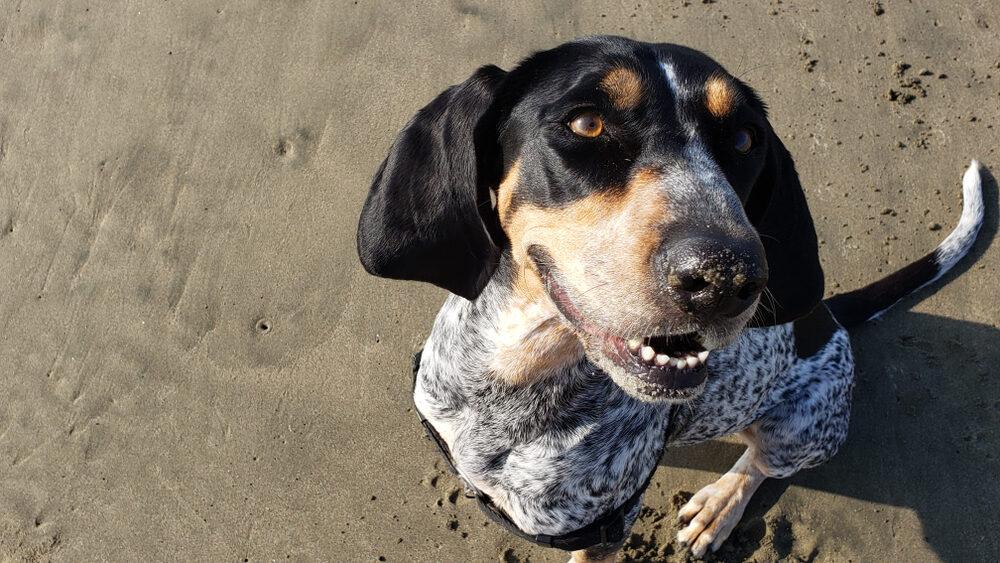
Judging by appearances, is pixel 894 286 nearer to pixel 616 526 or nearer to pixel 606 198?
pixel 616 526

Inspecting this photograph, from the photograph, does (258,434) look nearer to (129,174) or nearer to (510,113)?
(129,174)

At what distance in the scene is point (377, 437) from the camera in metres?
4.14

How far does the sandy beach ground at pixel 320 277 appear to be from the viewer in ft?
13.0

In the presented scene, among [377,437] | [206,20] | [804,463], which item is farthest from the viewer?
[206,20]

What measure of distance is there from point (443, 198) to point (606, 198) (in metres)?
0.55

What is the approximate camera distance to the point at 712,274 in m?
1.83

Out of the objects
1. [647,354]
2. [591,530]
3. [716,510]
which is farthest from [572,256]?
[716,510]

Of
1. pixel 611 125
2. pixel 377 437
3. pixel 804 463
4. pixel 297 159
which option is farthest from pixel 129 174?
pixel 804 463

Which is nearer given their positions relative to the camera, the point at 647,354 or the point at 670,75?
the point at 647,354

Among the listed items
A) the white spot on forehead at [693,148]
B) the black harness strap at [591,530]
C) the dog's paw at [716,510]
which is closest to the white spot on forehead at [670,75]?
the white spot on forehead at [693,148]

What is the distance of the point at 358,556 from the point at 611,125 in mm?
2844

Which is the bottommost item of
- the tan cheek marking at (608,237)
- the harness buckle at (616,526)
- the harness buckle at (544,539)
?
the harness buckle at (544,539)

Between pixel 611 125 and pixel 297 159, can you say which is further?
pixel 297 159

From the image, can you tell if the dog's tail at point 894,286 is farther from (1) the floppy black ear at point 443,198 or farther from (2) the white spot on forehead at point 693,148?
(1) the floppy black ear at point 443,198
